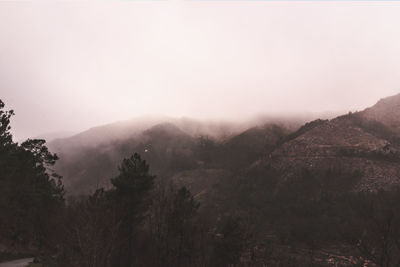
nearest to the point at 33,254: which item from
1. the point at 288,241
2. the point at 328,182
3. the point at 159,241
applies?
the point at 159,241

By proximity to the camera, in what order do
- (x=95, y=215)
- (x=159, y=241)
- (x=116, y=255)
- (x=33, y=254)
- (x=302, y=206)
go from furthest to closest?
(x=302, y=206) → (x=33, y=254) → (x=116, y=255) → (x=159, y=241) → (x=95, y=215)

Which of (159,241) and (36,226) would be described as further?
(36,226)

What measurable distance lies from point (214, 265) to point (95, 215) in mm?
27899

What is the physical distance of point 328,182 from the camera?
19800cm

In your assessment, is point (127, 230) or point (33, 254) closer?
point (127, 230)

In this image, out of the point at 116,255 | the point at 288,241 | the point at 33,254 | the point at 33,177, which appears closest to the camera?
the point at 116,255

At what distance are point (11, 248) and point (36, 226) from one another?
1168cm

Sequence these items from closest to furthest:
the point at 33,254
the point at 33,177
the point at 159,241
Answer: the point at 159,241, the point at 33,254, the point at 33,177

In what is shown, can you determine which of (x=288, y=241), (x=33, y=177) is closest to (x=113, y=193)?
(x=33, y=177)

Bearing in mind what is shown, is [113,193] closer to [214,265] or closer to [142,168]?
[142,168]

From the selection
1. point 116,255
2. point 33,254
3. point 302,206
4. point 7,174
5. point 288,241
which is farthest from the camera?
point 302,206

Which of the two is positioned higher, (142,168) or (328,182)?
(142,168)

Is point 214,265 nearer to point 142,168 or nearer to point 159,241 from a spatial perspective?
point 159,241

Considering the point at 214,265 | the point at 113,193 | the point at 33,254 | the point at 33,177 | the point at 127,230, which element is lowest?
the point at 214,265
